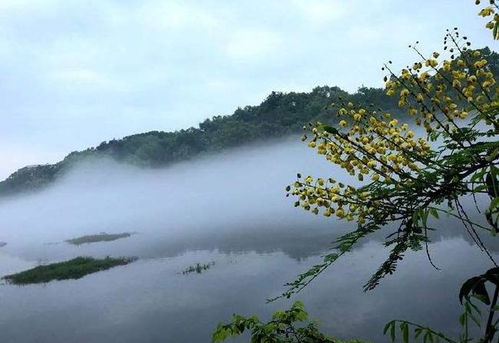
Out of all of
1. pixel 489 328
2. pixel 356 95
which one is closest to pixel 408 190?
pixel 489 328

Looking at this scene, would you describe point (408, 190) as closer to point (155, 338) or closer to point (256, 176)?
point (155, 338)

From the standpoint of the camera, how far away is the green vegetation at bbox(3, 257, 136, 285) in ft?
142

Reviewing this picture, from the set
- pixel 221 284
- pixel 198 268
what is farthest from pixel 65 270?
pixel 221 284

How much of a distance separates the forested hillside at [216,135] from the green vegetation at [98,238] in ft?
156

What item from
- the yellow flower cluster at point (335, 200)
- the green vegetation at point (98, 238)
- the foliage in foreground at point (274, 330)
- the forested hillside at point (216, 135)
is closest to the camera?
the yellow flower cluster at point (335, 200)

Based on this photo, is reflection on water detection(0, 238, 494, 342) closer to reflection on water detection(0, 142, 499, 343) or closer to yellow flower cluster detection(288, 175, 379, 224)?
reflection on water detection(0, 142, 499, 343)

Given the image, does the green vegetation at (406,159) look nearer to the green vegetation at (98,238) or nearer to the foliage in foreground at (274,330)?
the foliage in foreground at (274,330)

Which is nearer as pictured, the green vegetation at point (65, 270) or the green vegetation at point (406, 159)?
the green vegetation at point (406, 159)

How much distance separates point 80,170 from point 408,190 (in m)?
A: 191

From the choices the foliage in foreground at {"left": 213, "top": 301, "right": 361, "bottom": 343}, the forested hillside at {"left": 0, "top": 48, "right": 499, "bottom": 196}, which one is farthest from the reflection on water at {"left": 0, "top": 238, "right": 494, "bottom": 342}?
the forested hillside at {"left": 0, "top": 48, "right": 499, "bottom": 196}

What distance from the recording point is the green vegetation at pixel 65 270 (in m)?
43.4

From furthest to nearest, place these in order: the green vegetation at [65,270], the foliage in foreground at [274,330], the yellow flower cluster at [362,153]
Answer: the green vegetation at [65,270]
the foliage in foreground at [274,330]
the yellow flower cluster at [362,153]

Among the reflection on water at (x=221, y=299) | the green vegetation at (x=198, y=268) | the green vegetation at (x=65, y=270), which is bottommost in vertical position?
the reflection on water at (x=221, y=299)

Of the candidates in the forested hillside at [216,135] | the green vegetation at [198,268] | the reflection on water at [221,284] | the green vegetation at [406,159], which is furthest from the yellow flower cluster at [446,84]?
the forested hillside at [216,135]
